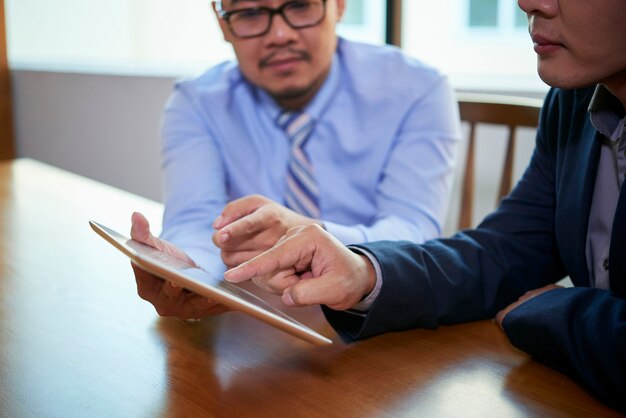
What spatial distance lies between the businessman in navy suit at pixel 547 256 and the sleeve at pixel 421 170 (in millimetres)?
331

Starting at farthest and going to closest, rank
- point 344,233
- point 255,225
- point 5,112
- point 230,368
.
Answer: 1. point 5,112
2. point 344,233
3. point 255,225
4. point 230,368

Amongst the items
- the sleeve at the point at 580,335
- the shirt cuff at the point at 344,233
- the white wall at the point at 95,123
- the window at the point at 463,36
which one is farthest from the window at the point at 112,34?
the sleeve at the point at 580,335

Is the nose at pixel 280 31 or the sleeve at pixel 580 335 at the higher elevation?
the nose at pixel 280 31

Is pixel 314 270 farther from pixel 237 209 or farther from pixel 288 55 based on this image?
pixel 288 55

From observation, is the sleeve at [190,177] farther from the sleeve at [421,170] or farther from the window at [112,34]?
the window at [112,34]

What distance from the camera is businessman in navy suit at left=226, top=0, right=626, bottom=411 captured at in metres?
0.86

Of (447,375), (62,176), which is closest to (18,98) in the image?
(62,176)

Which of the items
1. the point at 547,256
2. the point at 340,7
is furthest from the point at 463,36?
the point at 547,256

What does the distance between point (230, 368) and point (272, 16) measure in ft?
3.03

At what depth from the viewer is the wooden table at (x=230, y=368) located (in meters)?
0.76

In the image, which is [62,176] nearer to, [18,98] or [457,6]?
[457,6]

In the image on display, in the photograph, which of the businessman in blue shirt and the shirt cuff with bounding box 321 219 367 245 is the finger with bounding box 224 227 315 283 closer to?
the shirt cuff with bounding box 321 219 367 245

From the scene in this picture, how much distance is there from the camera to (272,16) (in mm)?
1566

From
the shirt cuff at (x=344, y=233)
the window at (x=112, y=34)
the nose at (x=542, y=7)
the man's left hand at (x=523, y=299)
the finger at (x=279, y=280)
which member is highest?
the nose at (x=542, y=7)
